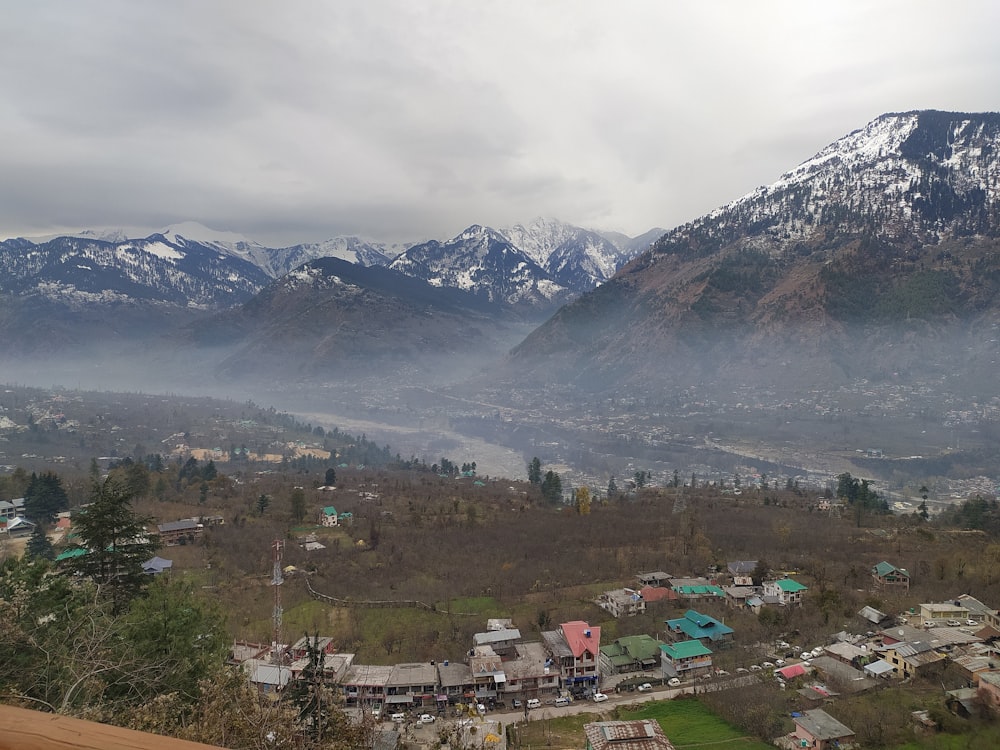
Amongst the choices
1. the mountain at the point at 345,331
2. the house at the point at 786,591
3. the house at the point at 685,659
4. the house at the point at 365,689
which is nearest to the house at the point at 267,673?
the house at the point at 365,689

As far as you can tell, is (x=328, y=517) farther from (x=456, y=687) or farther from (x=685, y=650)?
(x=685, y=650)

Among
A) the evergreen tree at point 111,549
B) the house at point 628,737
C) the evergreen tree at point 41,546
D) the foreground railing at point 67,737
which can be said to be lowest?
the evergreen tree at point 41,546

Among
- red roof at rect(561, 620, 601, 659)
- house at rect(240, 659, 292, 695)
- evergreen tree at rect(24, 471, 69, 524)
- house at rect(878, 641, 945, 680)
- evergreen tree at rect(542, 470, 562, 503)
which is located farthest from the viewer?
evergreen tree at rect(542, 470, 562, 503)

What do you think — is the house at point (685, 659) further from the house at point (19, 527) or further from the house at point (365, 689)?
the house at point (19, 527)

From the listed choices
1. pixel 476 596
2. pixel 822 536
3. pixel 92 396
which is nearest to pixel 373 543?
pixel 476 596

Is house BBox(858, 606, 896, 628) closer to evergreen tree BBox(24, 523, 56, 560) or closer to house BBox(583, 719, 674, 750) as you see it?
house BBox(583, 719, 674, 750)

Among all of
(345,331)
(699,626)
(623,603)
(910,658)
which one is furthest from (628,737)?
(345,331)

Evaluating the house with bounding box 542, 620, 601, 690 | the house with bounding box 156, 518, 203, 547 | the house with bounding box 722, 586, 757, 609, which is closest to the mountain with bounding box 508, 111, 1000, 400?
the house with bounding box 722, 586, 757, 609
